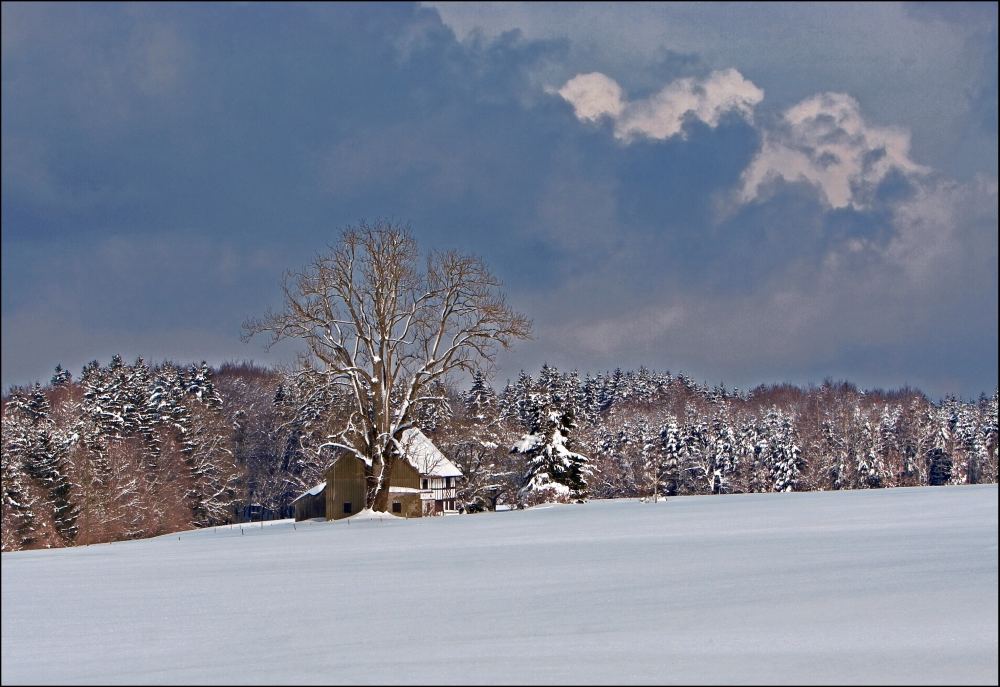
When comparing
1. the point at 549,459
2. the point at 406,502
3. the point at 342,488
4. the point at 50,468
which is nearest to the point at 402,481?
the point at 406,502

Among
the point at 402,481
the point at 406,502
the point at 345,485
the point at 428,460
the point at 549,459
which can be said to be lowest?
the point at 406,502

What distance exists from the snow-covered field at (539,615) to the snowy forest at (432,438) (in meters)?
29.4

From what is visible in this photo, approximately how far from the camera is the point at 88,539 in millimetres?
65375

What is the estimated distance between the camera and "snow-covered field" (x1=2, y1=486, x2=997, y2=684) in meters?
9.89

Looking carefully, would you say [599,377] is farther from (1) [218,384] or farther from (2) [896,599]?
(2) [896,599]

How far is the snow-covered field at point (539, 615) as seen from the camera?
9891 millimetres

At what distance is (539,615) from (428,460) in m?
55.5

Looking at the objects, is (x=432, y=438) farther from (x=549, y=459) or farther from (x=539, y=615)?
(x=539, y=615)

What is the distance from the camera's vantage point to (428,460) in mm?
68125

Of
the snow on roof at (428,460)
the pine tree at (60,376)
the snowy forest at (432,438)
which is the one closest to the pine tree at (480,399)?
the snowy forest at (432,438)

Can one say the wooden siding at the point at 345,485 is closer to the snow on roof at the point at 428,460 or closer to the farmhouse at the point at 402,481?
the farmhouse at the point at 402,481

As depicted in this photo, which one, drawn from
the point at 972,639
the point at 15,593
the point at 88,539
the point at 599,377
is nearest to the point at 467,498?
the point at 88,539

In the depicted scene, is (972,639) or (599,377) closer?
(972,639)

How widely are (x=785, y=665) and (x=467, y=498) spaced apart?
70.7m
